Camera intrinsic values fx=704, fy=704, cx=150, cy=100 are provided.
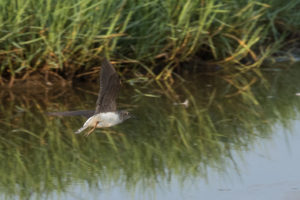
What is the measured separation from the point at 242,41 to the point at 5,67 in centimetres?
170

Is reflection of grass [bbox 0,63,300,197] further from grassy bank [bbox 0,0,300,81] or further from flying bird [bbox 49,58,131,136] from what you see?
grassy bank [bbox 0,0,300,81]

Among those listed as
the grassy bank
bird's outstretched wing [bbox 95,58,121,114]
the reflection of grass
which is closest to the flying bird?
bird's outstretched wing [bbox 95,58,121,114]

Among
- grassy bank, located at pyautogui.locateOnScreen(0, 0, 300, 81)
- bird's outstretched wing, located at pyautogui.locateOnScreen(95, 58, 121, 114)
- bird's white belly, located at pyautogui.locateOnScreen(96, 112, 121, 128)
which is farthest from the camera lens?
grassy bank, located at pyautogui.locateOnScreen(0, 0, 300, 81)

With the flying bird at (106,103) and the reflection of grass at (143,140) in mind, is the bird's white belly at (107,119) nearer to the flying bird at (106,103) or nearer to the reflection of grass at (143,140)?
the flying bird at (106,103)

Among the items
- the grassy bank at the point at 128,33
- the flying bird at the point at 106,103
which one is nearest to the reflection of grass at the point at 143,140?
the flying bird at the point at 106,103

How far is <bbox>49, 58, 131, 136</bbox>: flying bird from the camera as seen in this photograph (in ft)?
11.2

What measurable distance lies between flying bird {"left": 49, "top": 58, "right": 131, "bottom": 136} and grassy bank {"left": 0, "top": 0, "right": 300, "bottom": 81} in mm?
835

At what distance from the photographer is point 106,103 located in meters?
3.63

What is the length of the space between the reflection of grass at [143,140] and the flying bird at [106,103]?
0.17 metres

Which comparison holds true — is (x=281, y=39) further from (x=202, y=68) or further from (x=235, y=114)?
(x=235, y=114)

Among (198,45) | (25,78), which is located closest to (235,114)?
(198,45)

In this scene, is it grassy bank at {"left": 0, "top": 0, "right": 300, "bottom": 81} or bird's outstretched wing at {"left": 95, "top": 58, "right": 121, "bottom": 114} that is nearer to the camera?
bird's outstretched wing at {"left": 95, "top": 58, "right": 121, "bottom": 114}

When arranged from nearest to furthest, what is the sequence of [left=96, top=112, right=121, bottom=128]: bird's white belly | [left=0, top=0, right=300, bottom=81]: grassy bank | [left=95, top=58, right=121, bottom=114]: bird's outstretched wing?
[left=95, top=58, right=121, bottom=114]: bird's outstretched wing < [left=96, top=112, right=121, bottom=128]: bird's white belly < [left=0, top=0, right=300, bottom=81]: grassy bank

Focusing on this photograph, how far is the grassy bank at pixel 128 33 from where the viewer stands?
4.54 m
